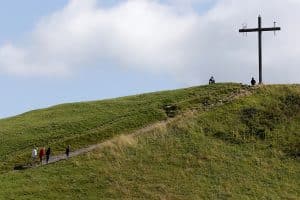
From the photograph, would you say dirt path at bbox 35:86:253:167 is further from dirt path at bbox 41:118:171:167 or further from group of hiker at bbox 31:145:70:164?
group of hiker at bbox 31:145:70:164

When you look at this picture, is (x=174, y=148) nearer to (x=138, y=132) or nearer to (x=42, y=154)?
(x=138, y=132)

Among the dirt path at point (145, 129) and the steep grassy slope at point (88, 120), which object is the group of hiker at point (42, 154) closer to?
the dirt path at point (145, 129)

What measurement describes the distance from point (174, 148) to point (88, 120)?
10.7 m

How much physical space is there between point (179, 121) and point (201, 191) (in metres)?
9.76

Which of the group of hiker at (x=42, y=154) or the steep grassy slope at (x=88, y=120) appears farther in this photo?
the steep grassy slope at (x=88, y=120)

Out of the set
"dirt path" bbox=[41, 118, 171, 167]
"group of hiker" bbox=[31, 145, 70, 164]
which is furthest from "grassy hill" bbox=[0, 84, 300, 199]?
"group of hiker" bbox=[31, 145, 70, 164]

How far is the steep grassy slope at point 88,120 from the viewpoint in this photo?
4900cm

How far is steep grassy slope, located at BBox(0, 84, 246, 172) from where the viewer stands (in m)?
49.0

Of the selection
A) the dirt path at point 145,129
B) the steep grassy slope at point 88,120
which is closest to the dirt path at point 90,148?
the dirt path at point 145,129

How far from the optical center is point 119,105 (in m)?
59.3

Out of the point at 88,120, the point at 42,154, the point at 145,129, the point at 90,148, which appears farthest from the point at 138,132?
the point at 42,154

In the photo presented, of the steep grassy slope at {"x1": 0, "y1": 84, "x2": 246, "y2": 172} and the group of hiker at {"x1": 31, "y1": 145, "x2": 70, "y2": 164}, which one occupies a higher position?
the steep grassy slope at {"x1": 0, "y1": 84, "x2": 246, "y2": 172}

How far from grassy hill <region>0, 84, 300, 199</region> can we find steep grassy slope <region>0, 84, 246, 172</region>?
0.27 feet

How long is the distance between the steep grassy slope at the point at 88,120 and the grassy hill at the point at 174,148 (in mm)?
83
